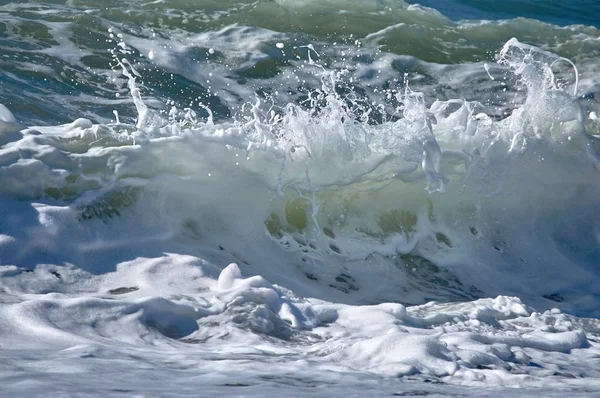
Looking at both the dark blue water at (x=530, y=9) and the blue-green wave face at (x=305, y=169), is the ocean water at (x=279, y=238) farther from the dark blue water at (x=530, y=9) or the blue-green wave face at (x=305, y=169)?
the dark blue water at (x=530, y=9)

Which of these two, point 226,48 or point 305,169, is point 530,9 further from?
point 305,169

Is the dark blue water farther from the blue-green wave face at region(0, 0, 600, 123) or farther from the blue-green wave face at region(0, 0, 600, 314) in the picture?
the blue-green wave face at region(0, 0, 600, 314)

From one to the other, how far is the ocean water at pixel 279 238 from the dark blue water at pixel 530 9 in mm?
5922

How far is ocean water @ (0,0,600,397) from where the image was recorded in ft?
9.41

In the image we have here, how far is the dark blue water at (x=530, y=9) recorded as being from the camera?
1333 centimetres

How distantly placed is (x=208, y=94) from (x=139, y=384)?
5.34 m

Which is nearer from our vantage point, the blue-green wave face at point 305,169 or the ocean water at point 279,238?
the ocean water at point 279,238

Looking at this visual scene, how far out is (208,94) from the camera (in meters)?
7.56

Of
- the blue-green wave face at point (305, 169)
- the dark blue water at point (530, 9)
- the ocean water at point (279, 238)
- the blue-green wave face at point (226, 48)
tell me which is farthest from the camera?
the dark blue water at point (530, 9)

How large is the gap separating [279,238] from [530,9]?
10.8 m

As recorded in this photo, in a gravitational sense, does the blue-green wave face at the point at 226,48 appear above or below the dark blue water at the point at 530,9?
below

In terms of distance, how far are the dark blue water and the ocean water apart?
592 cm

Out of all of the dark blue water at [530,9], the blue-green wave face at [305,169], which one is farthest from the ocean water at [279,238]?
the dark blue water at [530,9]

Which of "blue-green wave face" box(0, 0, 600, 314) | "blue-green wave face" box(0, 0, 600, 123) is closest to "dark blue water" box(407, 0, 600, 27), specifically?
"blue-green wave face" box(0, 0, 600, 123)
